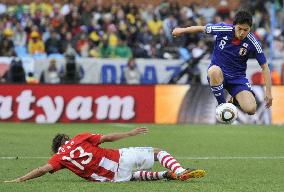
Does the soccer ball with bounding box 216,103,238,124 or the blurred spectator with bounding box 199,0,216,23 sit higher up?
the blurred spectator with bounding box 199,0,216,23

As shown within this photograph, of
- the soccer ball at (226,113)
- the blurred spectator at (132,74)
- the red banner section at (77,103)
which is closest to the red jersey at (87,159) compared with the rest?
the soccer ball at (226,113)

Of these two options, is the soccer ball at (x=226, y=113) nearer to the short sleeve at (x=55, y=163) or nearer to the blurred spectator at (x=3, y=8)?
the short sleeve at (x=55, y=163)

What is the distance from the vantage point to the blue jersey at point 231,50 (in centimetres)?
1326

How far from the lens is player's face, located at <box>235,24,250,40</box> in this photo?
1297 centimetres

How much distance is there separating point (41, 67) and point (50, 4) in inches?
205

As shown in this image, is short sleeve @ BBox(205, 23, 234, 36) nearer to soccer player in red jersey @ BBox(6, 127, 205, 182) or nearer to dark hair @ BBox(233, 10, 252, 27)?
dark hair @ BBox(233, 10, 252, 27)

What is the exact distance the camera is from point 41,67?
80.8 feet

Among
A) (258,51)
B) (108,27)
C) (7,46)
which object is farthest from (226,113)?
(108,27)

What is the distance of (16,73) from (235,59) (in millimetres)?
11445

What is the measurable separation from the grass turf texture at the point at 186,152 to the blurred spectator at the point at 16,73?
2.26 m

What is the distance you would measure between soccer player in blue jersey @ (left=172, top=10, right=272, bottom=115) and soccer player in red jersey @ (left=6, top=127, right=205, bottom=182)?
2.92 meters

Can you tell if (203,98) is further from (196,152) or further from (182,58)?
(196,152)

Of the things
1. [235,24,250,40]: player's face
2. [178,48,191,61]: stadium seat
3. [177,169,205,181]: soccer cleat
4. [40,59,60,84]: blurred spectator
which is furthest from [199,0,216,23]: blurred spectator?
[177,169,205,181]: soccer cleat

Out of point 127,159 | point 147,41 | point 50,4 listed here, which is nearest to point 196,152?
point 127,159
